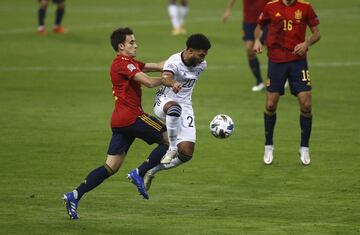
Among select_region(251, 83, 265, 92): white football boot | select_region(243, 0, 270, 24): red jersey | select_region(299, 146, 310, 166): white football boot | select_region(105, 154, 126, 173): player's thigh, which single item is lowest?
select_region(251, 83, 265, 92): white football boot

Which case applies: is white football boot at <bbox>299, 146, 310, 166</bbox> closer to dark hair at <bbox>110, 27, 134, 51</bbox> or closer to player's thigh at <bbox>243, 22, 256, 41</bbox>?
dark hair at <bbox>110, 27, 134, 51</bbox>

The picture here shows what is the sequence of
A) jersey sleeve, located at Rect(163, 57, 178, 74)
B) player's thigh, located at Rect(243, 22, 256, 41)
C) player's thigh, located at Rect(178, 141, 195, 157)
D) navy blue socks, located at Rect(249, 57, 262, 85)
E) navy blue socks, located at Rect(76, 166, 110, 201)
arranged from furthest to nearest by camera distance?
navy blue socks, located at Rect(249, 57, 262, 85), player's thigh, located at Rect(243, 22, 256, 41), player's thigh, located at Rect(178, 141, 195, 157), jersey sleeve, located at Rect(163, 57, 178, 74), navy blue socks, located at Rect(76, 166, 110, 201)

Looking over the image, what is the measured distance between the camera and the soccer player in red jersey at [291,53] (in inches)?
617

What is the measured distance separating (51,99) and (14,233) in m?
11.3

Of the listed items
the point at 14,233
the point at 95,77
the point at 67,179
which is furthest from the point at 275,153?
the point at 95,77

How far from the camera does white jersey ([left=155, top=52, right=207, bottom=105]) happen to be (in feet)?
43.5

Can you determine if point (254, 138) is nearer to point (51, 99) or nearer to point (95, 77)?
point (51, 99)

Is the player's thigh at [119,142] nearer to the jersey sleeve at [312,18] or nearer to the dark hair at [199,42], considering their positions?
the dark hair at [199,42]

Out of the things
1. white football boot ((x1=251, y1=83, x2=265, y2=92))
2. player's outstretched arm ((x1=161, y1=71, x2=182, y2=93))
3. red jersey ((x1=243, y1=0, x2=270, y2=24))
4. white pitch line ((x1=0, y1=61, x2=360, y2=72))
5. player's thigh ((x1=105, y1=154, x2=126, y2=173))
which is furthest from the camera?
white pitch line ((x1=0, y1=61, x2=360, y2=72))

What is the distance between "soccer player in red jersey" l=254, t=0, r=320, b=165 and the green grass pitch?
1.00 m

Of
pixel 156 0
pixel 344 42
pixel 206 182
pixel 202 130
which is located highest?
pixel 206 182

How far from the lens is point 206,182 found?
14.7 meters

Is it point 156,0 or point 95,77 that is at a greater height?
point 95,77

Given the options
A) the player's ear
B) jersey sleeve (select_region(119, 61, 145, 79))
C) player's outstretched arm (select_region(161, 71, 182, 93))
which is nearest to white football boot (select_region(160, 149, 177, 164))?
player's outstretched arm (select_region(161, 71, 182, 93))
